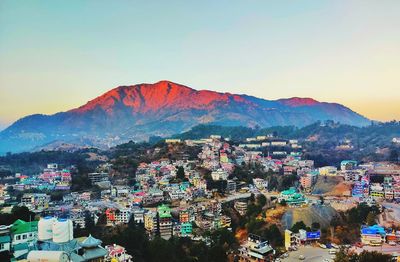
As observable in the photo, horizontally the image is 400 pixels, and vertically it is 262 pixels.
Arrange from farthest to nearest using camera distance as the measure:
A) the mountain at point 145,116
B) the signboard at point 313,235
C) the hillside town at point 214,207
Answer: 1. the mountain at point 145,116
2. the signboard at point 313,235
3. the hillside town at point 214,207

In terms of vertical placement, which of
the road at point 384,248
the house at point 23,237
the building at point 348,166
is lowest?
the road at point 384,248

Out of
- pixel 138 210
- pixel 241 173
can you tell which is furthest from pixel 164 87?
pixel 138 210

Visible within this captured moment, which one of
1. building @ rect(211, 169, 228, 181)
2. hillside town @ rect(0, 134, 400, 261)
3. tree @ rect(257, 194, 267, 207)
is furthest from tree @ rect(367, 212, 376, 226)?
building @ rect(211, 169, 228, 181)

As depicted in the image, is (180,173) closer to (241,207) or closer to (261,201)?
(241,207)

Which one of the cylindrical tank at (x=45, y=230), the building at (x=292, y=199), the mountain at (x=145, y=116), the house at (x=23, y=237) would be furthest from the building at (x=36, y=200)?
the mountain at (x=145, y=116)

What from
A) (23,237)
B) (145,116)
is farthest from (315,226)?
(145,116)

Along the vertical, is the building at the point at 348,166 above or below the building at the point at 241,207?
above

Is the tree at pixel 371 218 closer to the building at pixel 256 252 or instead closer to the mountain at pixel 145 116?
the building at pixel 256 252
